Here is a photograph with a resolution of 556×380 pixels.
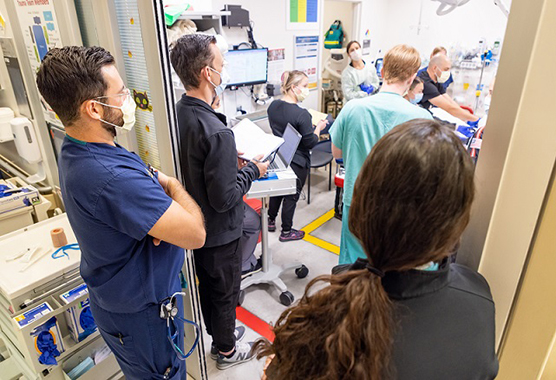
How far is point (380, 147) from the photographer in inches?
26.5

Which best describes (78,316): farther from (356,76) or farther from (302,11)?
(356,76)

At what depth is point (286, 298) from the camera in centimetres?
268

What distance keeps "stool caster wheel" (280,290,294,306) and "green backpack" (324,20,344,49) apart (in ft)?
16.8

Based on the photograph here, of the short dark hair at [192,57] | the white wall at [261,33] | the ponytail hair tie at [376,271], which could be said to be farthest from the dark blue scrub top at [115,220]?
the white wall at [261,33]

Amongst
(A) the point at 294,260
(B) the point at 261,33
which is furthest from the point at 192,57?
(B) the point at 261,33

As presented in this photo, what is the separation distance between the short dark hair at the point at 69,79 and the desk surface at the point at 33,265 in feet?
2.52

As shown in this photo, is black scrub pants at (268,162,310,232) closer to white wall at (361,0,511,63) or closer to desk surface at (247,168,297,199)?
desk surface at (247,168,297,199)

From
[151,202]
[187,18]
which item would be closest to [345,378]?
[151,202]

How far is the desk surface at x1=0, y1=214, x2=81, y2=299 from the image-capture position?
1.48m

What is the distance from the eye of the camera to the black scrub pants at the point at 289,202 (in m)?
3.40

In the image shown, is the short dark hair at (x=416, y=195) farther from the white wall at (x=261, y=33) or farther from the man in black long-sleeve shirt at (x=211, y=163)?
the white wall at (x=261, y=33)

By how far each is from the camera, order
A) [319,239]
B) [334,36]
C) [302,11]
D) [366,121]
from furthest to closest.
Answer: [334,36]
[302,11]
[319,239]
[366,121]

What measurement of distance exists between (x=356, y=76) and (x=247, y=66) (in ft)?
6.38

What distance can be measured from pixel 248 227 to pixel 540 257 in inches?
75.5
